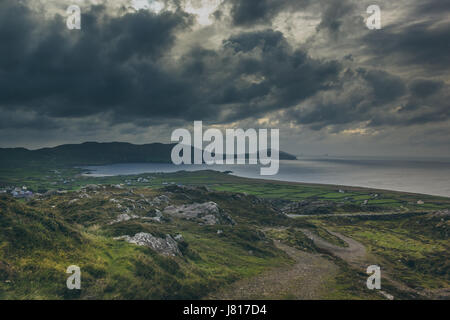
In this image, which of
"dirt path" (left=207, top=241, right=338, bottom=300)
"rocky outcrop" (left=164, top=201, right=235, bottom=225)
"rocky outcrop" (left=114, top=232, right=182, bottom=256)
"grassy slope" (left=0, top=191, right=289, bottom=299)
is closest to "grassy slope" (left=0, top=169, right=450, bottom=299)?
"grassy slope" (left=0, top=191, right=289, bottom=299)

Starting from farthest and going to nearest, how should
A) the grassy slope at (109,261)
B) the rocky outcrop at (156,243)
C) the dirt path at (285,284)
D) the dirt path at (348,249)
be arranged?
the dirt path at (348,249) → the rocky outcrop at (156,243) → the dirt path at (285,284) → the grassy slope at (109,261)

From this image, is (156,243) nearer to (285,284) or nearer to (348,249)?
(285,284)

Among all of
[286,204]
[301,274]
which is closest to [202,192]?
[286,204]

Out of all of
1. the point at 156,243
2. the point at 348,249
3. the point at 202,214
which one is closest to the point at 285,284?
the point at 156,243

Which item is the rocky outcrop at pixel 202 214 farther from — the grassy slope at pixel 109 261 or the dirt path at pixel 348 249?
the dirt path at pixel 348 249

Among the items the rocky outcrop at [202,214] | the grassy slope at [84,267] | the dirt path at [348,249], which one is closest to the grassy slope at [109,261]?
the grassy slope at [84,267]
